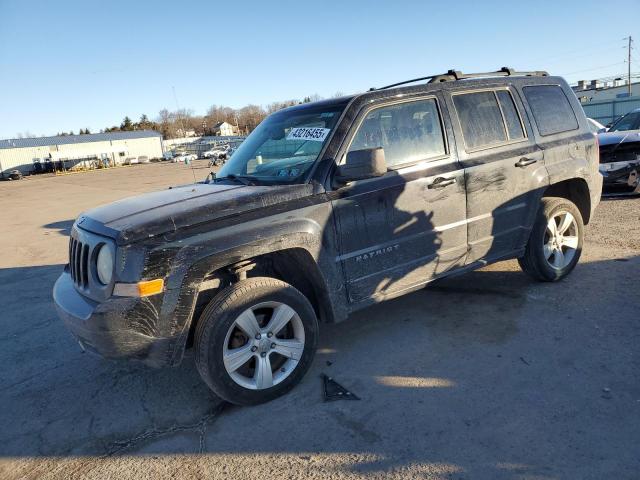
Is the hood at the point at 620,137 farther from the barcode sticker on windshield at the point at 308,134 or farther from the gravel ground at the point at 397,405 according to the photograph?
the barcode sticker on windshield at the point at 308,134

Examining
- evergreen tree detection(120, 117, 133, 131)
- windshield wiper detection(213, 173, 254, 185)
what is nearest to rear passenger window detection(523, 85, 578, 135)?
windshield wiper detection(213, 173, 254, 185)

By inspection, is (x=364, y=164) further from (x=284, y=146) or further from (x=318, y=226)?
(x=284, y=146)

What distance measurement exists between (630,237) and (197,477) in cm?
615

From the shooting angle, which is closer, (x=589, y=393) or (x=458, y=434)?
(x=458, y=434)

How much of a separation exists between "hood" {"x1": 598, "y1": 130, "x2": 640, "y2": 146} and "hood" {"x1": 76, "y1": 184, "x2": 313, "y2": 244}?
783cm

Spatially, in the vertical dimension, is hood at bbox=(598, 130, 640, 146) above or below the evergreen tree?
below

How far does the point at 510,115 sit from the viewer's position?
4453 millimetres

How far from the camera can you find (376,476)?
2506 millimetres

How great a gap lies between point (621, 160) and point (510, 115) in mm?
5840

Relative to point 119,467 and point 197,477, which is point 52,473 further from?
point 197,477

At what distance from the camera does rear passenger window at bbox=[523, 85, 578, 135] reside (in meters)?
4.64

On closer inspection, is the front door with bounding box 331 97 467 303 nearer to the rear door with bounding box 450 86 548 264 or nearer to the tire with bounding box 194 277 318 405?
the rear door with bounding box 450 86 548 264

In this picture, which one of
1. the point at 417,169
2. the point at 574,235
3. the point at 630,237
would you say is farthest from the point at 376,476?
the point at 630,237

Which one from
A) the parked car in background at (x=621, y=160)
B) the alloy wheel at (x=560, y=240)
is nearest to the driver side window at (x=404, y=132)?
the alloy wheel at (x=560, y=240)
